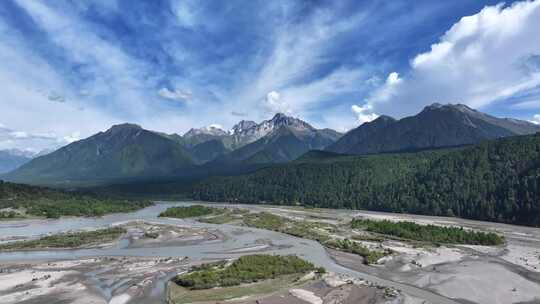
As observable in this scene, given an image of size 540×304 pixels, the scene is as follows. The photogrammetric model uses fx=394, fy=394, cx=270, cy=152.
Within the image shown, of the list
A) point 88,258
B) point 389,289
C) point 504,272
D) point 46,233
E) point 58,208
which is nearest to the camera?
point 389,289

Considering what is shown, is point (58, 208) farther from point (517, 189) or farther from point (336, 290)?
point (517, 189)

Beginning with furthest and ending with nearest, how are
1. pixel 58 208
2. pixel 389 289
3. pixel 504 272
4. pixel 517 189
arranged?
pixel 58 208
pixel 517 189
pixel 504 272
pixel 389 289

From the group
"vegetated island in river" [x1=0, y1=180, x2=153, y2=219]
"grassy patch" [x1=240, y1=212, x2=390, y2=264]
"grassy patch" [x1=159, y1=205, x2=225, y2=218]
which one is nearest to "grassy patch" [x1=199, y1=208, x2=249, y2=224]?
"grassy patch" [x1=240, y1=212, x2=390, y2=264]

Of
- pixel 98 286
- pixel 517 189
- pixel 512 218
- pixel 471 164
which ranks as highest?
Answer: pixel 471 164

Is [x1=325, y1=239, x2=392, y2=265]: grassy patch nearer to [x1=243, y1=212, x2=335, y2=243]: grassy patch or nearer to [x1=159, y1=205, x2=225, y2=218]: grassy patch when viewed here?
[x1=243, y1=212, x2=335, y2=243]: grassy patch

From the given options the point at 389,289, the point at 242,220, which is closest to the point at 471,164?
the point at 242,220
